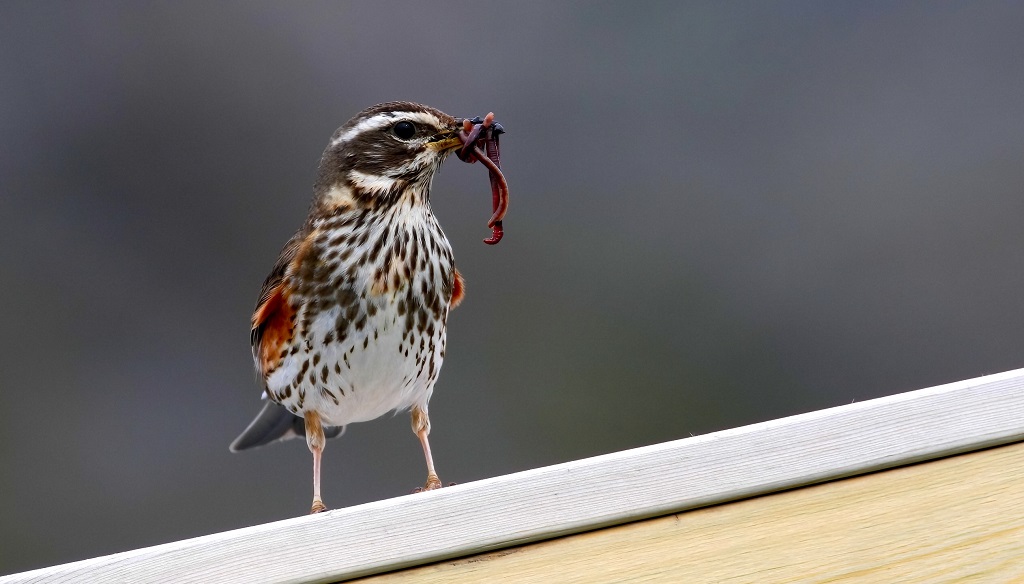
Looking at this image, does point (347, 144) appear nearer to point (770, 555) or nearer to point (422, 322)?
point (422, 322)

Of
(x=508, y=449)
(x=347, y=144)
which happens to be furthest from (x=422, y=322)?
(x=508, y=449)

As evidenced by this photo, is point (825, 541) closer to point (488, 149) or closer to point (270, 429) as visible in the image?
point (488, 149)

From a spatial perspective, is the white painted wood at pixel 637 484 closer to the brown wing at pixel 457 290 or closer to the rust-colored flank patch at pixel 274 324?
the rust-colored flank patch at pixel 274 324

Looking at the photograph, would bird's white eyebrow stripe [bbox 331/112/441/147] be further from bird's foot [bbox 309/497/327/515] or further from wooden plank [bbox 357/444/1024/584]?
wooden plank [bbox 357/444/1024/584]

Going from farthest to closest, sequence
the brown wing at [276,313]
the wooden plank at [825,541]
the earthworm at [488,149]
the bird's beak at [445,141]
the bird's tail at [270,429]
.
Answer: the bird's tail at [270,429] → the brown wing at [276,313] → the bird's beak at [445,141] → the earthworm at [488,149] → the wooden plank at [825,541]

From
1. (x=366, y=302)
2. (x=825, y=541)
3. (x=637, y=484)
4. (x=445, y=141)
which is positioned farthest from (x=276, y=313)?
(x=825, y=541)

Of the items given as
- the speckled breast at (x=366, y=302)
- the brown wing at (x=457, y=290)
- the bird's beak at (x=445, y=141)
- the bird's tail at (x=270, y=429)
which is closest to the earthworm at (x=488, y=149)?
the bird's beak at (x=445, y=141)

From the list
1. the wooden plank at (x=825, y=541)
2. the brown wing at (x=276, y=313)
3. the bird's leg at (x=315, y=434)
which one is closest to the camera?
the wooden plank at (x=825, y=541)
